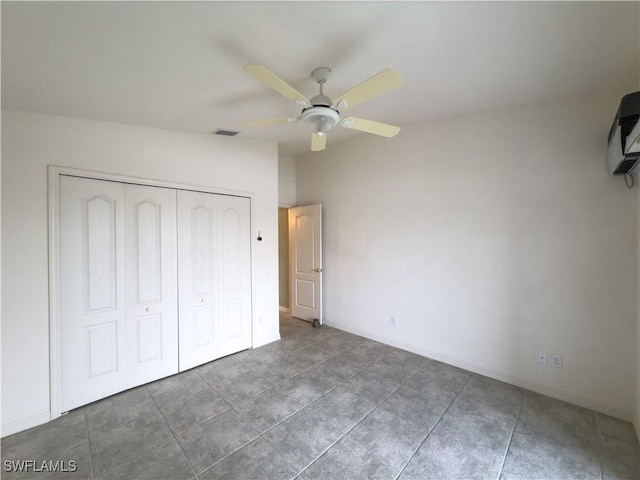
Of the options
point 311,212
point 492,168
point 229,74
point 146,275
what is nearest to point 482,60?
point 492,168

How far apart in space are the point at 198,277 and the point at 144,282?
21.3 inches

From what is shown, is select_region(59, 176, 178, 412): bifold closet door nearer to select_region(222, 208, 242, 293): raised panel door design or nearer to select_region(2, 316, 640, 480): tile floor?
select_region(2, 316, 640, 480): tile floor

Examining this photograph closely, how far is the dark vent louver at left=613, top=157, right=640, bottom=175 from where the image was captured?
6.02 feet

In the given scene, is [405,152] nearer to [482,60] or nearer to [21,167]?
[482,60]

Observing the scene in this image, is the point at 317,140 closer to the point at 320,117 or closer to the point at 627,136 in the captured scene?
the point at 320,117

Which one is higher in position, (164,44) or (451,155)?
(164,44)

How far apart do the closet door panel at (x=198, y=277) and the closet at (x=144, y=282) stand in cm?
1

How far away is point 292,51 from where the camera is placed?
1.76 meters

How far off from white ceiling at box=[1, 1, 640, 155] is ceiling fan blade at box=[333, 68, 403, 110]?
338 millimetres

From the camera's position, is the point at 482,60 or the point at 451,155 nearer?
the point at 482,60

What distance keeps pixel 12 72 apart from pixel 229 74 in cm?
139

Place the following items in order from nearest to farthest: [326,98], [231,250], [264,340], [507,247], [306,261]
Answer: [326,98] < [507,247] < [231,250] < [264,340] < [306,261]

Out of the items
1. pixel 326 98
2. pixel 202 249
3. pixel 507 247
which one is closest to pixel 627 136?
pixel 507 247

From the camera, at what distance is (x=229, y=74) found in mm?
1974
